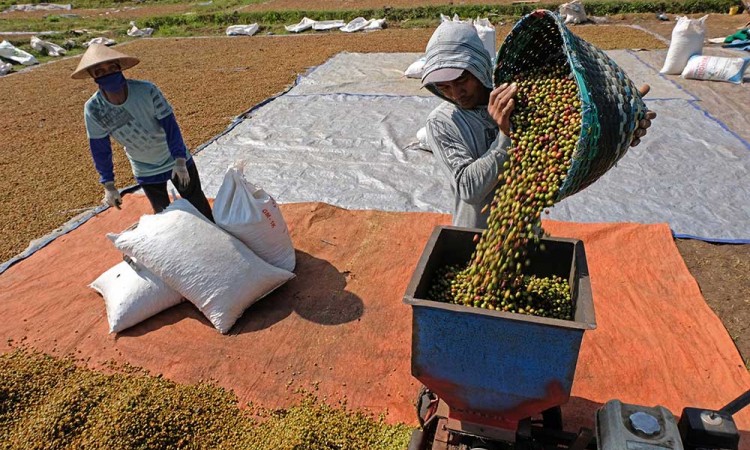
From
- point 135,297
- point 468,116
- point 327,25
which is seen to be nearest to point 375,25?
point 327,25

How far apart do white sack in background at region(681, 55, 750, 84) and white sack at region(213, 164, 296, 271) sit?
6.81 meters

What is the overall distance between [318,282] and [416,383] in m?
1.28

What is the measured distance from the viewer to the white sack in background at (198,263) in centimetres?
338

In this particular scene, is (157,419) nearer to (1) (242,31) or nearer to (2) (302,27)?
(2) (302,27)

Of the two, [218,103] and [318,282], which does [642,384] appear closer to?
[318,282]

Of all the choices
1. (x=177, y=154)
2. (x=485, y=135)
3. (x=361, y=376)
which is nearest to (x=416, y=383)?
(x=361, y=376)

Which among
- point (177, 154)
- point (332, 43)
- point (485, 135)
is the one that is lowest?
point (332, 43)

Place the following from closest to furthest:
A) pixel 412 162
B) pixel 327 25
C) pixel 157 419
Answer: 1. pixel 157 419
2. pixel 412 162
3. pixel 327 25

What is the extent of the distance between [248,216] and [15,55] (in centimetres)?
1249

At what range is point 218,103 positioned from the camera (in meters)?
8.12

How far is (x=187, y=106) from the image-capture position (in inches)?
319

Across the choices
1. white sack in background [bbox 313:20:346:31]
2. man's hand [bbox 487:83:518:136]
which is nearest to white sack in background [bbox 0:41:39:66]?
white sack in background [bbox 313:20:346:31]

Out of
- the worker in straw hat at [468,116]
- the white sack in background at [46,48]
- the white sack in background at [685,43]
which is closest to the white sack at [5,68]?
the white sack in background at [46,48]

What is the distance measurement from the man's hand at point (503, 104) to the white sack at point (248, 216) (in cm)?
214
